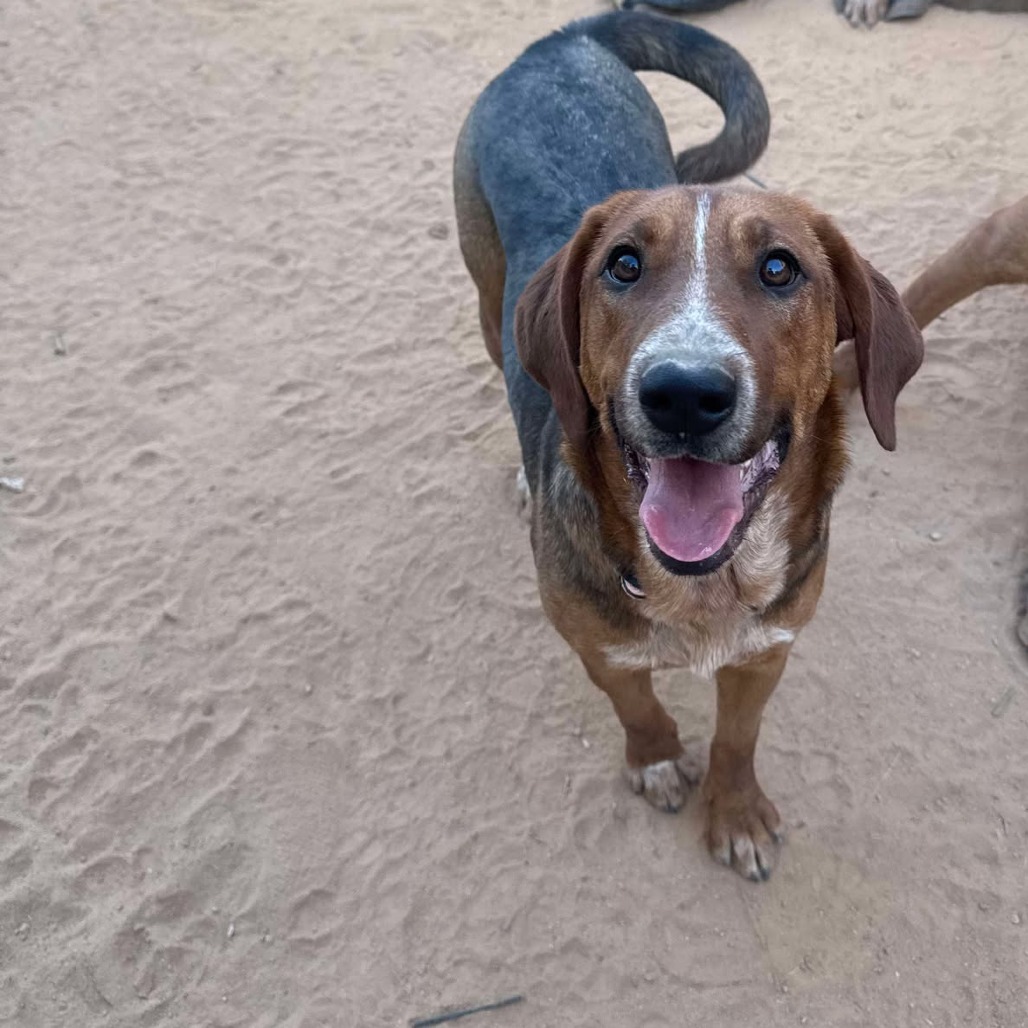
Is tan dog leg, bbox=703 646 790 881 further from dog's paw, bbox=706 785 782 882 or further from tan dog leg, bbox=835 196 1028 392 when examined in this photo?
tan dog leg, bbox=835 196 1028 392

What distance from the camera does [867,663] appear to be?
4191mm

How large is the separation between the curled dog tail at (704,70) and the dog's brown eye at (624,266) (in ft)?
6.09

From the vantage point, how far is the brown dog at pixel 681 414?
236 centimetres

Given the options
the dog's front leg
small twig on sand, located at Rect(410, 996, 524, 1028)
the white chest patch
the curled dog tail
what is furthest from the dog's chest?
the curled dog tail

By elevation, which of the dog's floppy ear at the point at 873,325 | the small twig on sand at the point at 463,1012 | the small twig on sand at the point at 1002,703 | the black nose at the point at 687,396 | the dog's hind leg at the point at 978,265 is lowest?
the small twig on sand at the point at 463,1012

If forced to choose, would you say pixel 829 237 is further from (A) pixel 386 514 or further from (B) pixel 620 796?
(A) pixel 386 514

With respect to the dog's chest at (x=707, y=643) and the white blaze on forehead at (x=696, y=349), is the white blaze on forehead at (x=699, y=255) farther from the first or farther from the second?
the dog's chest at (x=707, y=643)

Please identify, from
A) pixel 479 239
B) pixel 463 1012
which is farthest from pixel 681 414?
pixel 479 239

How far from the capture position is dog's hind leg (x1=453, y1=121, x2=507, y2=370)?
4.42 meters

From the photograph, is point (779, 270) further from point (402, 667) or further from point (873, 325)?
point (402, 667)

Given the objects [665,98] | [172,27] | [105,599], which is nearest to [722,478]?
[105,599]

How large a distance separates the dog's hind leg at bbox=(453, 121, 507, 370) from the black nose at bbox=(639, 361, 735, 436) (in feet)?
7.66

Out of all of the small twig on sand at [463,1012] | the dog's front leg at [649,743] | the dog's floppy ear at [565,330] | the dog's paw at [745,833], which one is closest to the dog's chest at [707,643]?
the dog's front leg at [649,743]

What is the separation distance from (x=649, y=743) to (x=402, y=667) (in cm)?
128
